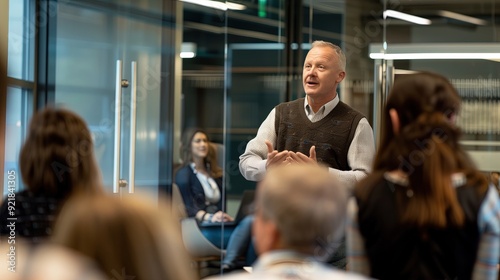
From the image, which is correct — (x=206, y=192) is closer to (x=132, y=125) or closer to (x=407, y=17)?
(x=132, y=125)

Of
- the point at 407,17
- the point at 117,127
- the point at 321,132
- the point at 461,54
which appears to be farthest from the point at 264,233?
the point at 407,17

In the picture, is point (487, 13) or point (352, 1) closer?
point (487, 13)

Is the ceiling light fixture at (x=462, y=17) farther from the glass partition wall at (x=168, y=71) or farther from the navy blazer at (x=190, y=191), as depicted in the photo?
the navy blazer at (x=190, y=191)

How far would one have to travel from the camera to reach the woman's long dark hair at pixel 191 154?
239 inches

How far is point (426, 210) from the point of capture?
2334 mm

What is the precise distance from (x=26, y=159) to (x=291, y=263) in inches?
34.7

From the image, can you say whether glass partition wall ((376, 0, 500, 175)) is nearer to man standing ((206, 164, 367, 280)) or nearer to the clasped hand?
the clasped hand

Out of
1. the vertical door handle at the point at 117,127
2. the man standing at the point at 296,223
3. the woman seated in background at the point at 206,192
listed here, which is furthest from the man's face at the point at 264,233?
the woman seated in background at the point at 206,192

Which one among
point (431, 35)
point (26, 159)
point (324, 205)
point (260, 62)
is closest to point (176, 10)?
point (260, 62)

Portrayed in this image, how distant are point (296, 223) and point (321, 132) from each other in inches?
88.0

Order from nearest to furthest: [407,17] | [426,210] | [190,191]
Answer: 1. [426,210]
2. [407,17]
3. [190,191]

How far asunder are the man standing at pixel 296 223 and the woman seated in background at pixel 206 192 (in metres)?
3.84

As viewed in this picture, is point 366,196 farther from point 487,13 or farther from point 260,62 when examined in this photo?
point 260,62

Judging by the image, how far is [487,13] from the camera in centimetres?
560
